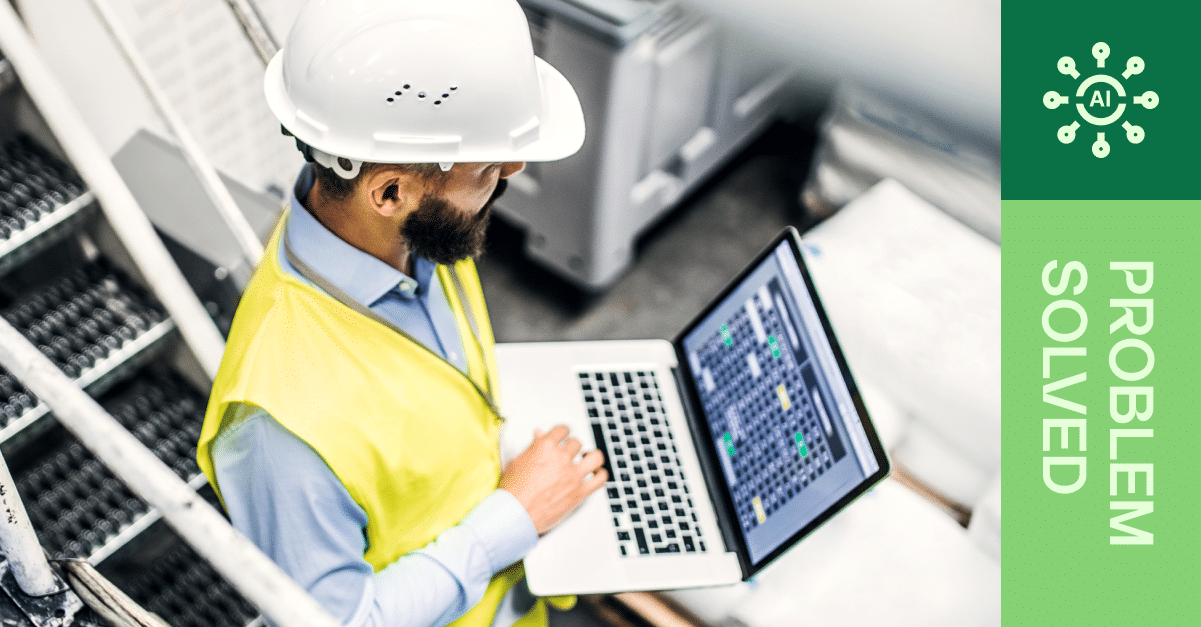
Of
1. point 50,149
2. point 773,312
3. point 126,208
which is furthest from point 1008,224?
point 50,149

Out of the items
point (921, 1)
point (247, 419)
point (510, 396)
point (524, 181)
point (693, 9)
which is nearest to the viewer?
point (247, 419)

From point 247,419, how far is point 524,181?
4.85 feet

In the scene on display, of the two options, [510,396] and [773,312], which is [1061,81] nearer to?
[773,312]

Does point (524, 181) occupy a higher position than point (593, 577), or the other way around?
point (593, 577)

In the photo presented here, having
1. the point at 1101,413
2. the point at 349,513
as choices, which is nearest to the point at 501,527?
the point at 349,513

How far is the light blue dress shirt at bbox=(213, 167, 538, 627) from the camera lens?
2.79 ft

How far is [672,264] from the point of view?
2582mm

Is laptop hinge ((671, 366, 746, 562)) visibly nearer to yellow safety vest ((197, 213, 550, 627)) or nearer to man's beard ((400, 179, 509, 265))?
yellow safety vest ((197, 213, 550, 627))

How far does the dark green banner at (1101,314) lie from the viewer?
4.33ft

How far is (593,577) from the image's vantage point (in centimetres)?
114

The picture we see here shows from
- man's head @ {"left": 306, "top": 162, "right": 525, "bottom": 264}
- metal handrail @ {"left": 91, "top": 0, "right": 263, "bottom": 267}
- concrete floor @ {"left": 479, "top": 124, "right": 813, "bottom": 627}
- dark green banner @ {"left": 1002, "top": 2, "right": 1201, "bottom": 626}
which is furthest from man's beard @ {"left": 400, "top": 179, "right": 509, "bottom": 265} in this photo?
concrete floor @ {"left": 479, "top": 124, "right": 813, "bottom": 627}

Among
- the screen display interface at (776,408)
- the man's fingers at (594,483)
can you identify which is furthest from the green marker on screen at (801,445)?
the man's fingers at (594,483)

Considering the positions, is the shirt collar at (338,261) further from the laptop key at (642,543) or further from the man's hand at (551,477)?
the laptop key at (642,543)

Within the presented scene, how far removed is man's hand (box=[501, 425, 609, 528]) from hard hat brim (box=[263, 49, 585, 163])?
0.41 metres
